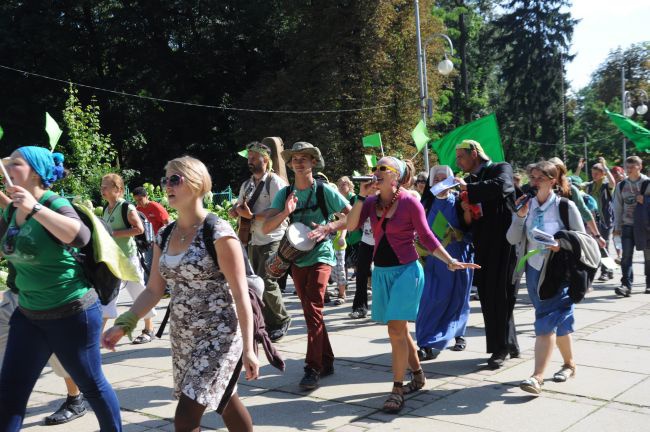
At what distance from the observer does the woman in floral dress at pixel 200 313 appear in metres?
3.41

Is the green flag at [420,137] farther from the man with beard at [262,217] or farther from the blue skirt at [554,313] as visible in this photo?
the blue skirt at [554,313]

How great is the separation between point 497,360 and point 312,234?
79.2 inches

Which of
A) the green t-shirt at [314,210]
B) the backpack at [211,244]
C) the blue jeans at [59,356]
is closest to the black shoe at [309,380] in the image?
the green t-shirt at [314,210]

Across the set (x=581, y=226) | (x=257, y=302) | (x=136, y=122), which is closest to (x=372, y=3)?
(x=136, y=122)

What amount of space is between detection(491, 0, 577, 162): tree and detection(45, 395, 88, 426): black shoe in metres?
52.4

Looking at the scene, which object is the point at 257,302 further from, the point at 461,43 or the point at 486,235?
the point at 461,43

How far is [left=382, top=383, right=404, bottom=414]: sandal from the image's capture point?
5008 millimetres

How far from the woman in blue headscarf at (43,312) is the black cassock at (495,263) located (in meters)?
3.49

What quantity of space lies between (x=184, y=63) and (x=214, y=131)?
370 cm

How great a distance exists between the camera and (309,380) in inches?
223

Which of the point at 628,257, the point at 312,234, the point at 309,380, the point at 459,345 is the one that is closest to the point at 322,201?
the point at 312,234

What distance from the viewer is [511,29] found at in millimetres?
54812

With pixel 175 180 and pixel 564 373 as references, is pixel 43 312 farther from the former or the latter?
pixel 564 373

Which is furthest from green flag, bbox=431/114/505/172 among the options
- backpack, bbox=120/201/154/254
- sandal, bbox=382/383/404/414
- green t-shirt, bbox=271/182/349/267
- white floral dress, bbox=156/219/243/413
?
white floral dress, bbox=156/219/243/413
